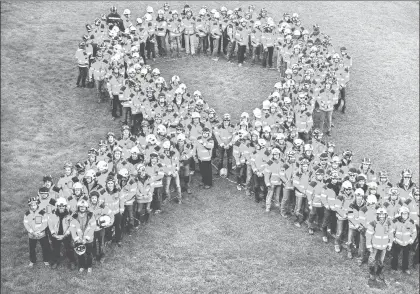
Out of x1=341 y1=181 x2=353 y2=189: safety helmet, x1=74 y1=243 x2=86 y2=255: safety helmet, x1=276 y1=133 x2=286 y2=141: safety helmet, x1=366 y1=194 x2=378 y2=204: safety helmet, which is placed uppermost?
x1=276 y1=133 x2=286 y2=141: safety helmet

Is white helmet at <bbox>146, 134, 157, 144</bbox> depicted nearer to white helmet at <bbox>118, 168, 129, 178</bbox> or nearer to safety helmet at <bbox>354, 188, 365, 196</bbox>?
white helmet at <bbox>118, 168, 129, 178</bbox>

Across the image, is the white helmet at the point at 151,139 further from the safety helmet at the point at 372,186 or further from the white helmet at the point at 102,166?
the safety helmet at the point at 372,186

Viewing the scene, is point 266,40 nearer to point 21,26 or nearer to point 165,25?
point 165,25

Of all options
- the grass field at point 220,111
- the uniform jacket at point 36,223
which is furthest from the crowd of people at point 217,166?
the grass field at point 220,111

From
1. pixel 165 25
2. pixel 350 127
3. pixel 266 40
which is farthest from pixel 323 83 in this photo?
pixel 165 25

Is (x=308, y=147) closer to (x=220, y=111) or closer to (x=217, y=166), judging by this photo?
(x=217, y=166)

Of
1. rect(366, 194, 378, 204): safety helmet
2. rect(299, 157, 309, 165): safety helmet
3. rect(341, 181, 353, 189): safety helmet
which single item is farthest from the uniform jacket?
rect(366, 194, 378, 204): safety helmet
